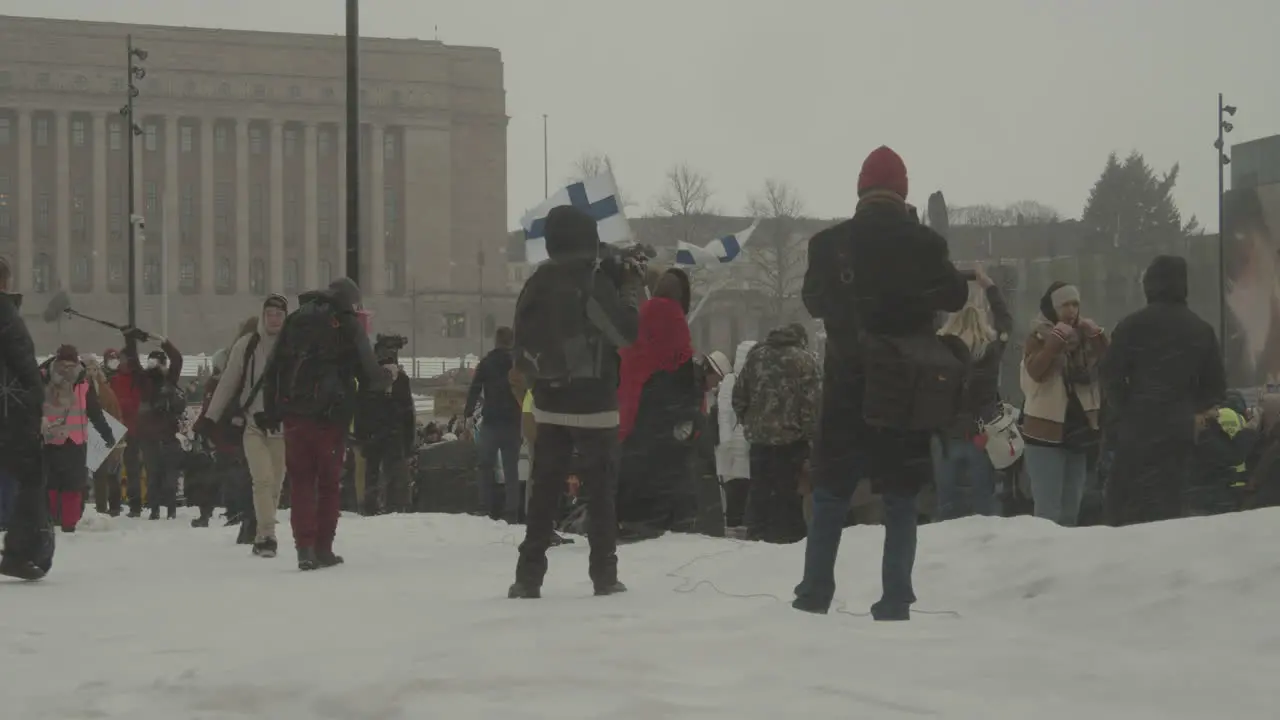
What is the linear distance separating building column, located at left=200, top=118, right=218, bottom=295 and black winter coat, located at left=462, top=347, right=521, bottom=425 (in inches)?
3749

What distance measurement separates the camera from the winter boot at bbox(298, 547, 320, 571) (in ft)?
32.9

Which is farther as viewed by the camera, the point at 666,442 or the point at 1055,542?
the point at 666,442

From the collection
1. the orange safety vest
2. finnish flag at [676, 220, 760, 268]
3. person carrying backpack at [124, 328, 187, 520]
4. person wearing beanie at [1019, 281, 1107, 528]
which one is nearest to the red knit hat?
person wearing beanie at [1019, 281, 1107, 528]

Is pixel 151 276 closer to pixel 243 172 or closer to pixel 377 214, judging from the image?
pixel 243 172

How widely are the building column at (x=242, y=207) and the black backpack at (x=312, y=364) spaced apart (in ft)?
329

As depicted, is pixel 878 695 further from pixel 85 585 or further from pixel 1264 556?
pixel 85 585

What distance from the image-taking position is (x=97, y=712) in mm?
5121

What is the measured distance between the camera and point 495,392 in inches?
593

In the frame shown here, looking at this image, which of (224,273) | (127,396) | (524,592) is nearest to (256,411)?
(524,592)

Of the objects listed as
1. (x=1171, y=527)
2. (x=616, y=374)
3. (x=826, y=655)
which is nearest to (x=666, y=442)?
(x=616, y=374)

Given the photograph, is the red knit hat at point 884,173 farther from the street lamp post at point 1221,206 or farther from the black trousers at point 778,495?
the street lamp post at point 1221,206

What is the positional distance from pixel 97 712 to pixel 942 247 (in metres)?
3.22

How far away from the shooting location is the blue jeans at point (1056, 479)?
9.98 meters

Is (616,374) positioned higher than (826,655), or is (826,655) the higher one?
(616,374)
